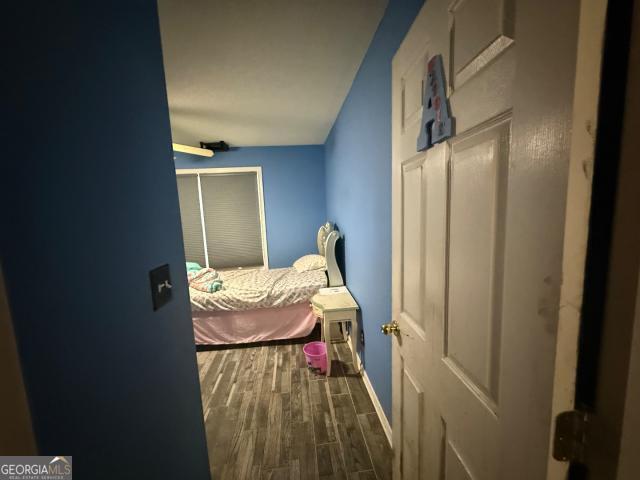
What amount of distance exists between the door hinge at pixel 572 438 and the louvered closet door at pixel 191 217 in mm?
4493

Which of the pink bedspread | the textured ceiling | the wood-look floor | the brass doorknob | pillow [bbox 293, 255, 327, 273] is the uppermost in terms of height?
the textured ceiling

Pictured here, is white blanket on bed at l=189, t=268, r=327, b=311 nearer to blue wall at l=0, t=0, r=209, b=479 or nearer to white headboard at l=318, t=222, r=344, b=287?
white headboard at l=318, t=222, r=344, b=287

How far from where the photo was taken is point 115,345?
659 mm

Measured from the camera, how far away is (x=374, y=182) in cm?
171

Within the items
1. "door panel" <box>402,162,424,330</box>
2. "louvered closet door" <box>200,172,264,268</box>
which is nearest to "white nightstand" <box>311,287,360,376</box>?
"door panel" <box>402,162,424,330</box>

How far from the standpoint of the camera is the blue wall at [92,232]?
18.1 inches

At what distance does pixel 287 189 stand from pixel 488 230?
3.88 meters

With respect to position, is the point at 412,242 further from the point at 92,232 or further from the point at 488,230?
the point at 92,232

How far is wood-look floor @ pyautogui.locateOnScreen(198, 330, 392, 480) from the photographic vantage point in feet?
5.00

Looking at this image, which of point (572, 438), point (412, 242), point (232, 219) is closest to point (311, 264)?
point (232, 219)

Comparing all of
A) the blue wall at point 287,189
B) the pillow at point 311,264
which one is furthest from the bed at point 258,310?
the blue wall at point 287,189

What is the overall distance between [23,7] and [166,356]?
3.08 ft

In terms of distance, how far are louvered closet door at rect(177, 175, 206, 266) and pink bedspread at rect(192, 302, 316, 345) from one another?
1667mm

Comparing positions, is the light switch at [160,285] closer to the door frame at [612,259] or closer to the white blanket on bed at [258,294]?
the door frame at [612,259]
